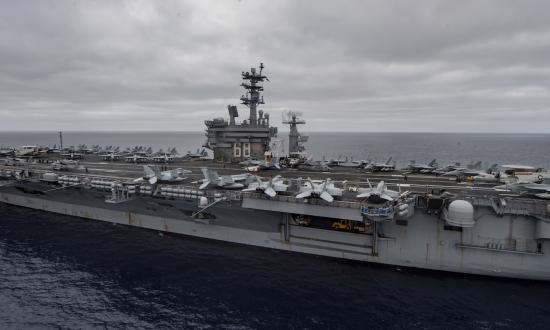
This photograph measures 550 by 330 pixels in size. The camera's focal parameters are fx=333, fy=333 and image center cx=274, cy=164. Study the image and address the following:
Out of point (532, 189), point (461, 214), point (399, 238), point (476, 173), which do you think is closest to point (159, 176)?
point (399, 238)

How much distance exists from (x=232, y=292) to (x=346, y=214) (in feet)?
19.0

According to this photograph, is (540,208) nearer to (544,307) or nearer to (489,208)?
(489,208)

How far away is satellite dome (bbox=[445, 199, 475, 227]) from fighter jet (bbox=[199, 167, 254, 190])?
10900 mm

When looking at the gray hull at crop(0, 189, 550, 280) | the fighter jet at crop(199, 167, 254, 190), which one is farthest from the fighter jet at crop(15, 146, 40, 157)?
the fighter jet at crop(199, 167, 254, 190)

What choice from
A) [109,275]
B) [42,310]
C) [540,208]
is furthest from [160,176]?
[540,208]

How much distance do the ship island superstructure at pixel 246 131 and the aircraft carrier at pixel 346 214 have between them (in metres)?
6.81

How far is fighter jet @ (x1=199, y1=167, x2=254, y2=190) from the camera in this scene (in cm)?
1861

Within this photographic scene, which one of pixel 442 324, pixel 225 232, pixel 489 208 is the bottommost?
pixel 442 324

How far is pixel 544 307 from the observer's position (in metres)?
12.5

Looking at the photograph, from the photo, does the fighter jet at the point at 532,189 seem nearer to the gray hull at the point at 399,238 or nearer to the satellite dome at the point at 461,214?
the gray hull at the point at 399,238

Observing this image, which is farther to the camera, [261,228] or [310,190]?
[261,228]

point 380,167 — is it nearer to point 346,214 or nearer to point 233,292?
point 346,214

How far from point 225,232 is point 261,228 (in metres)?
2.23

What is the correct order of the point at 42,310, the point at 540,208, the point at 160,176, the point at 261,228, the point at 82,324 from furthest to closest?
the point at 160,176
the point at 261,228
the point at 540,208
the point at 42,310
the point at 82,324
